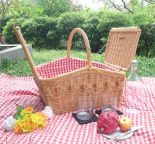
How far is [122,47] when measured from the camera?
327 centimetres

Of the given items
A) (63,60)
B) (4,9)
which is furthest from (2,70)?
(4,9)

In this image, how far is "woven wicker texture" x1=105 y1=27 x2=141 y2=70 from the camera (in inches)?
121

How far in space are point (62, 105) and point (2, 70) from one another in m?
2.57

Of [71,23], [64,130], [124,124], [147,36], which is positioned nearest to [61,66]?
[64,130]

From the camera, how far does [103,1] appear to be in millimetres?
10070

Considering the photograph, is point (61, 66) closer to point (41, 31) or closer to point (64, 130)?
point (64, 130)

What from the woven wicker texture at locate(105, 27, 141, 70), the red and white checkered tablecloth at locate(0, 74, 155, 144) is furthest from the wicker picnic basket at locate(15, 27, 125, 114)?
the woven wicker texture at locate(105, 27, 141, 70)

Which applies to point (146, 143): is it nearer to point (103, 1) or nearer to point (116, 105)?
point (116, 105)

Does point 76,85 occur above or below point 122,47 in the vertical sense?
below

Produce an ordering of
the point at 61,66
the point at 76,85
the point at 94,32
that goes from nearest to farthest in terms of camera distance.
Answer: the point at 76,85
the point at 61,66
the point at 94,32

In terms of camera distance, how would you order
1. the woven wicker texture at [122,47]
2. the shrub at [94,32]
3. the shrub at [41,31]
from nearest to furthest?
the woven wicker texture at [122,47], the shrub at [94,32], the shrub at [41,31]

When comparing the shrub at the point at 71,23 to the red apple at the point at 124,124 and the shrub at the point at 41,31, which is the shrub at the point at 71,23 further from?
the red apple at the point at 124,124

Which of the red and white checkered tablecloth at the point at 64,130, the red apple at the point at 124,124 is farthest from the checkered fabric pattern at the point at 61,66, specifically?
the red apple at the point at 124,124

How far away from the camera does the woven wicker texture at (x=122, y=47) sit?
3.06m
